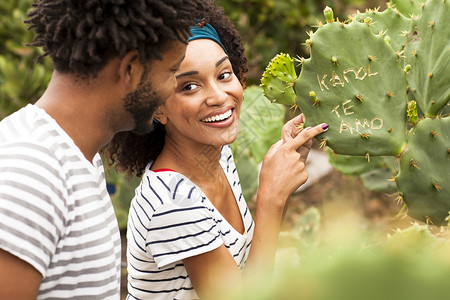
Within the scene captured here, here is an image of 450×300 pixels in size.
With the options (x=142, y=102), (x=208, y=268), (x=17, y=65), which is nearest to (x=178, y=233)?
(x=208, y=268)

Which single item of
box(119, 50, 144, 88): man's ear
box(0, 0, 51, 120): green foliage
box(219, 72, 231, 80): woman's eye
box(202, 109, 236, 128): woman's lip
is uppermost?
box(0, 0, 51, 120): green foliage

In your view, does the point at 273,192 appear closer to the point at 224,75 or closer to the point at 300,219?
the point at 224,75

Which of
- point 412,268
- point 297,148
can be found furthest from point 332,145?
point 412,268

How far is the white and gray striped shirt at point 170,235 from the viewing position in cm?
146

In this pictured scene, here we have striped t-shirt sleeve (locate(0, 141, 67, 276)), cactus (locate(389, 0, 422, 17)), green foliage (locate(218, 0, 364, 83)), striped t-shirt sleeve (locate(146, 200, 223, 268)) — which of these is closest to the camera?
striped t-shirt sleeve (locate(0, 141, 67, 276))

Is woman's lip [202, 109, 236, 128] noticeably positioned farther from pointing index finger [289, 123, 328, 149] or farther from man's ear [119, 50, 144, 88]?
man's ear [119, 50, 144, 88]

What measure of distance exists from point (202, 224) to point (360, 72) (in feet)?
2.08

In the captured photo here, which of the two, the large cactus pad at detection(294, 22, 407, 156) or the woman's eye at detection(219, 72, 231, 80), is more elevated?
the woman's eye at detection(219, 72, 231, 80)

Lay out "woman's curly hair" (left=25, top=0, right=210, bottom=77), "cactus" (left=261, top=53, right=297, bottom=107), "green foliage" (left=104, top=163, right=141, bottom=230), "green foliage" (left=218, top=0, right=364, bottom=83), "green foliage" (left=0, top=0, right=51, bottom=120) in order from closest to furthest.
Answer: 1. "woman's curly hair" (left=25, top=0, right=210, bottom=77)
2. "cactus" (left=261, top=53, right=297, bottom=107)
3. "green foliage" (left=104, top=163, right=141, bottom=230)
4. "green foliage" (left=0, top=0, right=51, bottom=120)
5. "green foliage" (left=218, top=0, right=364, bottom=83)

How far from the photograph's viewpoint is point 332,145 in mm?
1596

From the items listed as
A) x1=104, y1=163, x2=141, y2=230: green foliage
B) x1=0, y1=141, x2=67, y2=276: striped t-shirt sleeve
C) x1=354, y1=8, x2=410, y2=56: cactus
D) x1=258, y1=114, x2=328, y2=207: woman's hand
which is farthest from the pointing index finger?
x1=104, y1=163, x2=141, y2=230: green foliage

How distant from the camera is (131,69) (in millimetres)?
1148

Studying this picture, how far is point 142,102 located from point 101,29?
0.19 meters

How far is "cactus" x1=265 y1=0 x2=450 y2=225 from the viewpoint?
60.7 inches
